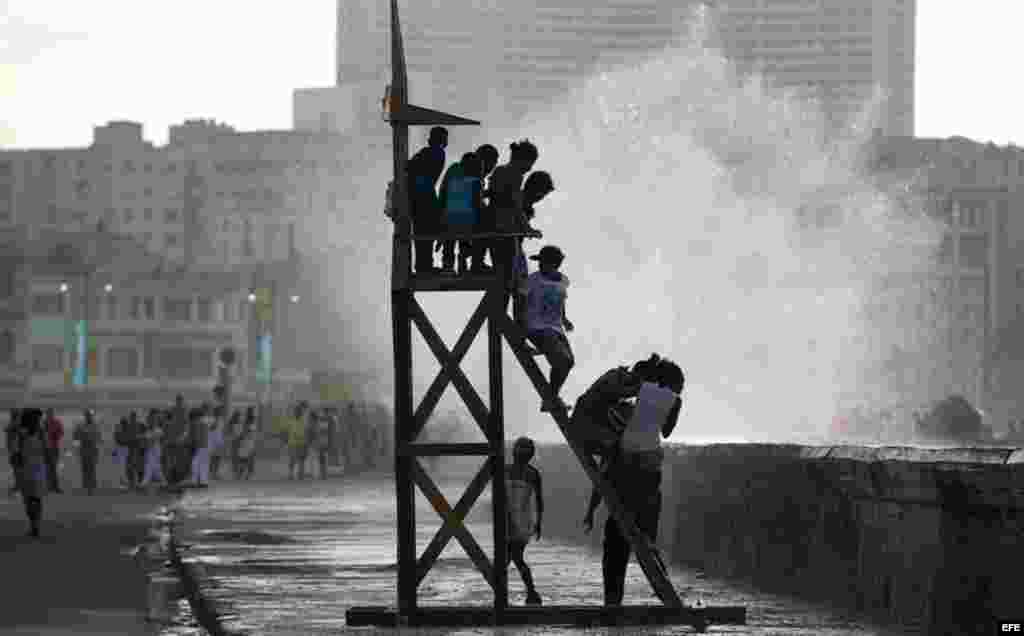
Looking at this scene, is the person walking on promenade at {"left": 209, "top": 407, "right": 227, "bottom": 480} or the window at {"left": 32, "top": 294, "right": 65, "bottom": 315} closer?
the person walking on promenade at {"left": 209, "top": 407, "right": 227, "bottom": 480}

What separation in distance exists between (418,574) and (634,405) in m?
1.81

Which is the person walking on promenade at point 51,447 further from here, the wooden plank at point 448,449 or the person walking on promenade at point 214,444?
the wooden plank at point 448,449

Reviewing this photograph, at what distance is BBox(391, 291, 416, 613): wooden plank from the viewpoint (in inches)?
659

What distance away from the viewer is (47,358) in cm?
17100

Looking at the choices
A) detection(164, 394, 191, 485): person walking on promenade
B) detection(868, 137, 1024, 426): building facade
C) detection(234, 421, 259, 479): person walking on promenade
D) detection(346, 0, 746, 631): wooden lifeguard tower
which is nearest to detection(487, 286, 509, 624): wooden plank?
detection(346, 0, 746, 631): wooden lifeguard tower

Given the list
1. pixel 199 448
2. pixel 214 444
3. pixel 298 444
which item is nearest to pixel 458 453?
pixel 199 448

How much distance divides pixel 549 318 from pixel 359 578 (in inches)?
247

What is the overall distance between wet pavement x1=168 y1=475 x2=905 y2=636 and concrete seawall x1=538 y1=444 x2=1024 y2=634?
310 mm

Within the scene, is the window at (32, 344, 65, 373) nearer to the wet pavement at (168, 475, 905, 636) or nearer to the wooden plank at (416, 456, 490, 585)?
the wet pavement at (168, 475, 905, 636)

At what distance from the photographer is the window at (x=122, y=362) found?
574 ft

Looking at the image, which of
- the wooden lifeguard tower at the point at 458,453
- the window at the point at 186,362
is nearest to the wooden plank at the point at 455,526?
the wooden lifeguard tower at the point at 458,453

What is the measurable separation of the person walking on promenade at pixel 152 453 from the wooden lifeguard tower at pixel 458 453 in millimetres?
34230

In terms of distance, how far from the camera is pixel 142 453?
173 feet

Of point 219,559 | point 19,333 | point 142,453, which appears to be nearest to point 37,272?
point 19,333
